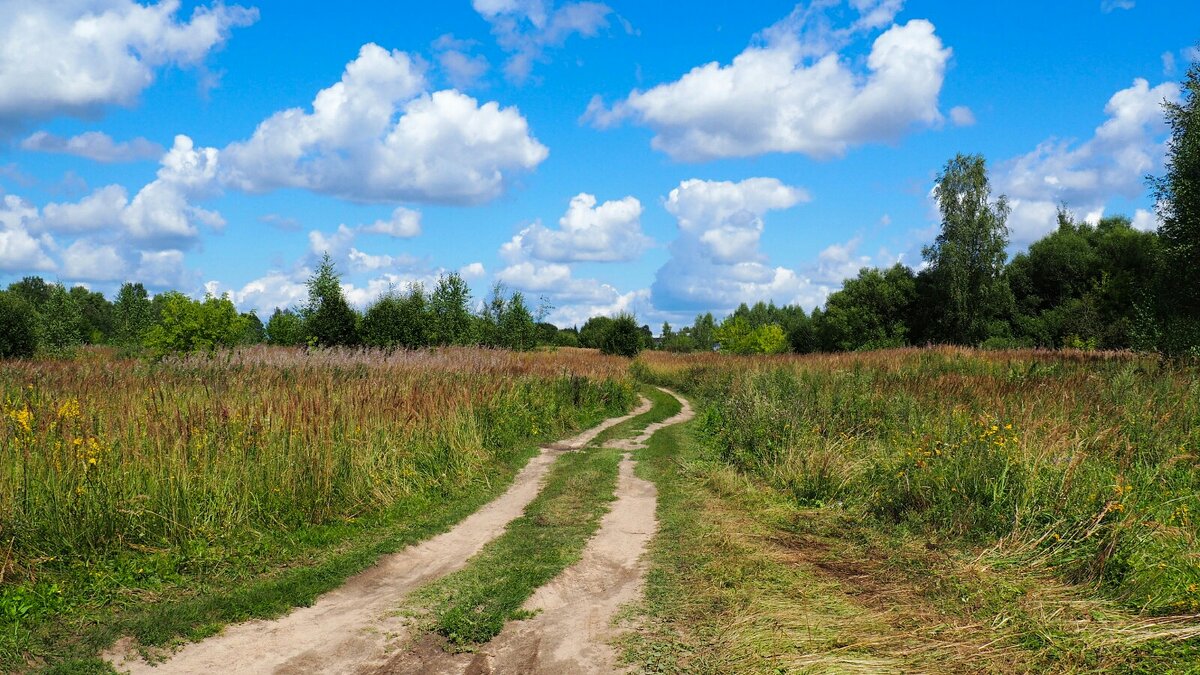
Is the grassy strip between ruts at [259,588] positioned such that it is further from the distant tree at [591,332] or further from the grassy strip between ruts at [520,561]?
the distant tree at [591,332]

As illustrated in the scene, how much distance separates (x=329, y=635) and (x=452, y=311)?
30.2 m

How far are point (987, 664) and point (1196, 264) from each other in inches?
1057

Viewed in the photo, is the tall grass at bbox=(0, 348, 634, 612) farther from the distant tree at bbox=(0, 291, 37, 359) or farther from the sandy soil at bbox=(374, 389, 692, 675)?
the distant tree at bbox=(0, 291, 37, 359)

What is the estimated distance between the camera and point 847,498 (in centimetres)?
983

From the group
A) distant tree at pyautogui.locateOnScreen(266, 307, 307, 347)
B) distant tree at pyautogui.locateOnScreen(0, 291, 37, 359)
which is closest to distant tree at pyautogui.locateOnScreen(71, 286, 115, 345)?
distant tree at pyautogui.locateOnScreen(266, 307, 307, 347)

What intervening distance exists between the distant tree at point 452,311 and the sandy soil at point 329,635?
26.9 meters

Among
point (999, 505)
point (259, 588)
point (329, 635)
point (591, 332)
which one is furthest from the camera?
point (591, 332)

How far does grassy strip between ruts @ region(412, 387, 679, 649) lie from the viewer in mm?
5922

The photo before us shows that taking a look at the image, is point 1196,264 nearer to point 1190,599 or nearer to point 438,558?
point 1190,599

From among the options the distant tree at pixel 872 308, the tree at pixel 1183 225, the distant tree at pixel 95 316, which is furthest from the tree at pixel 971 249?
the distant tree at pixel 95 316

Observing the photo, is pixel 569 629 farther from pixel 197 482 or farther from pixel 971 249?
pixel 971 249

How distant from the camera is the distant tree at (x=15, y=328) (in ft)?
99.8

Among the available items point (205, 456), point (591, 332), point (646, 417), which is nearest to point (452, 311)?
point (646, 417)

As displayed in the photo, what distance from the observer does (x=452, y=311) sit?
35.2 m
